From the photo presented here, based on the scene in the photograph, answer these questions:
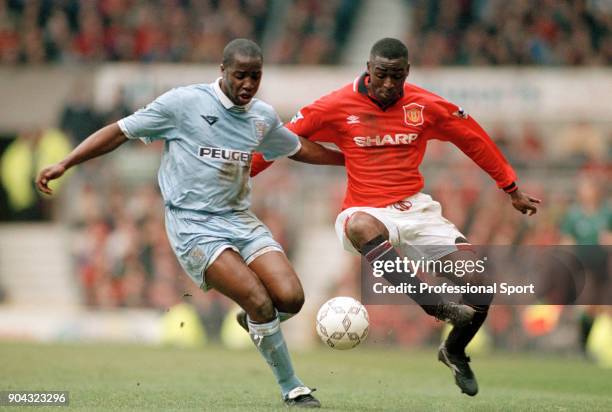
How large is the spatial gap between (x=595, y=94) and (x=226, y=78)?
1115 cm

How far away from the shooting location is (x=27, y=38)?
68.8 feet

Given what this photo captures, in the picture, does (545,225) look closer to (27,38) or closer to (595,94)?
(595,94)

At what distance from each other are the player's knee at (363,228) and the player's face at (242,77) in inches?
50.0

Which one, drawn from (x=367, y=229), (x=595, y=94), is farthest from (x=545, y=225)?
(x=367, y=229)

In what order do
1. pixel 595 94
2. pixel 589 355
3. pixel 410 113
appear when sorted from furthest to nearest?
pixel 595 94 < pixel 589 355 < pixel 410 113

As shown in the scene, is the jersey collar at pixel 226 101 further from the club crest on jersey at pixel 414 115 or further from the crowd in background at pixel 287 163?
the crowd in background at pixel 287 163

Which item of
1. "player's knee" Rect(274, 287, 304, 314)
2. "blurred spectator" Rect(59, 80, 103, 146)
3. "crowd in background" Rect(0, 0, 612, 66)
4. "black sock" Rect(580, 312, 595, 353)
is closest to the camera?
"player's knee" Rect(274, 287, 304, 314)

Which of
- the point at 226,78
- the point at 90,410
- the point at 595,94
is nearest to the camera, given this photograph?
the point at 90,410

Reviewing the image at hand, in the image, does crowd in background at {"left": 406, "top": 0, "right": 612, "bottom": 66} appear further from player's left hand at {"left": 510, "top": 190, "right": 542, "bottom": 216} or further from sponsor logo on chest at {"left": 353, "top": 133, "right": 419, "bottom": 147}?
sponsor logo on chest at {"left": 353, "top": 133, "right": 419, "bottom": 147}

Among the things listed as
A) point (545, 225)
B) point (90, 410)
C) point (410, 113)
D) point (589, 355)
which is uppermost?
point (410, 113)

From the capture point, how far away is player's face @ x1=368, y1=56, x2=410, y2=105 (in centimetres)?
862

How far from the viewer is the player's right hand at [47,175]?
25.2 feet

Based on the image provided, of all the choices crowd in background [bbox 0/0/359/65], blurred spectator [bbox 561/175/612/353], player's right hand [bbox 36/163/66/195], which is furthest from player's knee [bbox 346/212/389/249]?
crowd in background [bbox 0/0/359/65]

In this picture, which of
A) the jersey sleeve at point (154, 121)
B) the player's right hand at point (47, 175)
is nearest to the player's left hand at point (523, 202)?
the jersey sleeve at point (154, 121)
